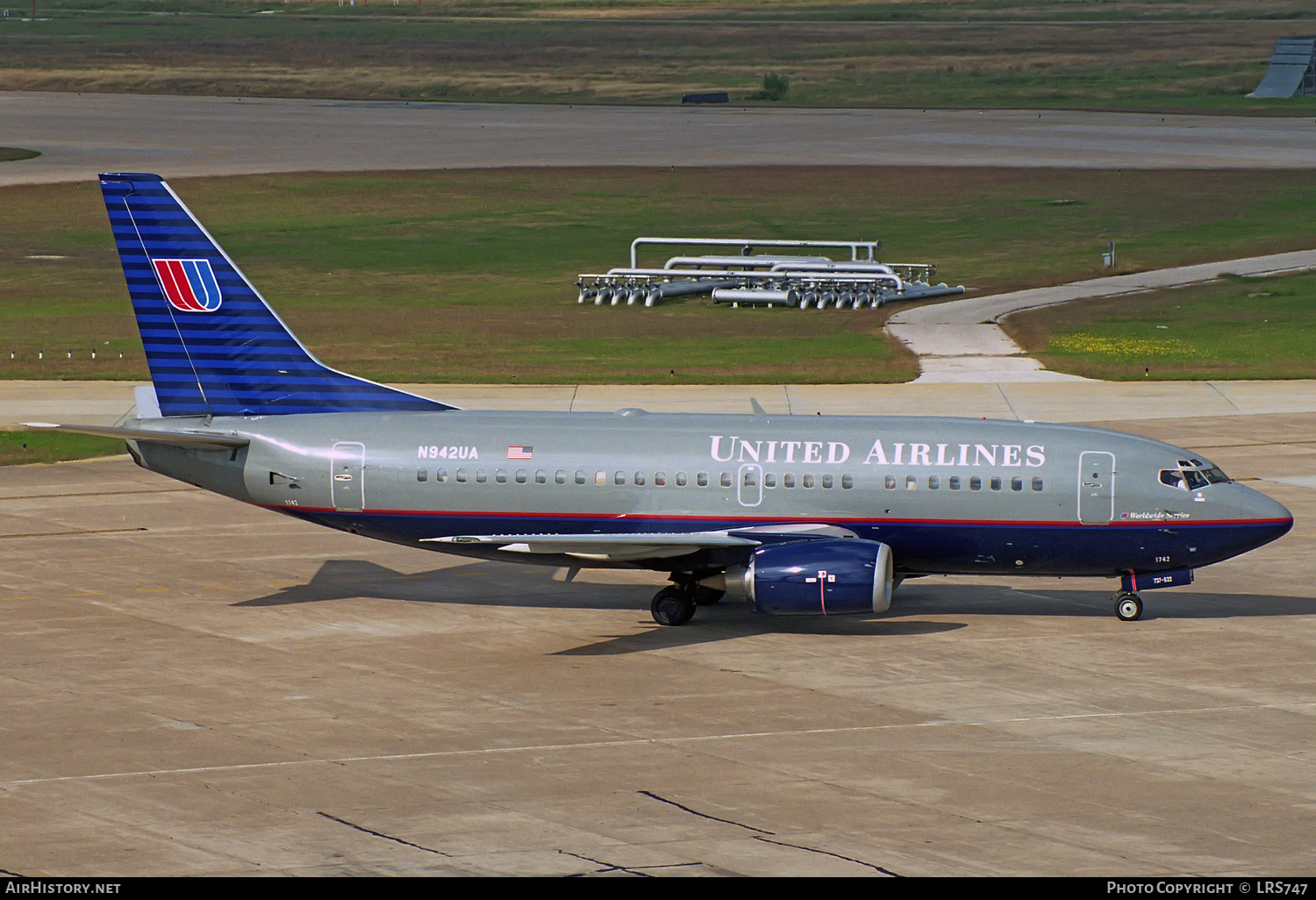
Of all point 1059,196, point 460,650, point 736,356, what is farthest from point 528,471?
point 1059,196

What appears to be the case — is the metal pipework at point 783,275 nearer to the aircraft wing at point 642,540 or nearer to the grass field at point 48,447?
the grass field at point 48,447

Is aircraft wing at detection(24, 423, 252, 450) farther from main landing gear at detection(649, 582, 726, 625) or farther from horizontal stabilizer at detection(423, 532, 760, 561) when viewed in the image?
main landing gear at detection(649, 582, 726, 625)

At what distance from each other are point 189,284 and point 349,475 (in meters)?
6.19

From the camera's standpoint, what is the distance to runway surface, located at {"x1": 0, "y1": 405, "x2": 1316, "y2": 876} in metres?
25.4

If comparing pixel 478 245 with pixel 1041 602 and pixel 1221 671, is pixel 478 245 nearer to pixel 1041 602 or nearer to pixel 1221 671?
pixel 1041 602

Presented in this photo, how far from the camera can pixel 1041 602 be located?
41375 millimetres

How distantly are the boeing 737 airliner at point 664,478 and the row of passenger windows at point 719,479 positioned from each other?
1.7 inches

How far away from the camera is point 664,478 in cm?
3900

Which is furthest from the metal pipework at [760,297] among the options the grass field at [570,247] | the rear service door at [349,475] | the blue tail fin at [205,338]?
the rear service door at [349,475]

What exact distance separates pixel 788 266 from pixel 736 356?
1638 cm

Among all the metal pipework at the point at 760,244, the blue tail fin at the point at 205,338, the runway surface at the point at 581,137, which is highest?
the runway surface at the point at 581,137

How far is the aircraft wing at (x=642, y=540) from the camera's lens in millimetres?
36656

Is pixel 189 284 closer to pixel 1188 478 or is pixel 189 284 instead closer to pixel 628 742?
pixel 628 742

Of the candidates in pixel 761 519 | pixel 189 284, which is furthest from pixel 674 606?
pixel 189 284
